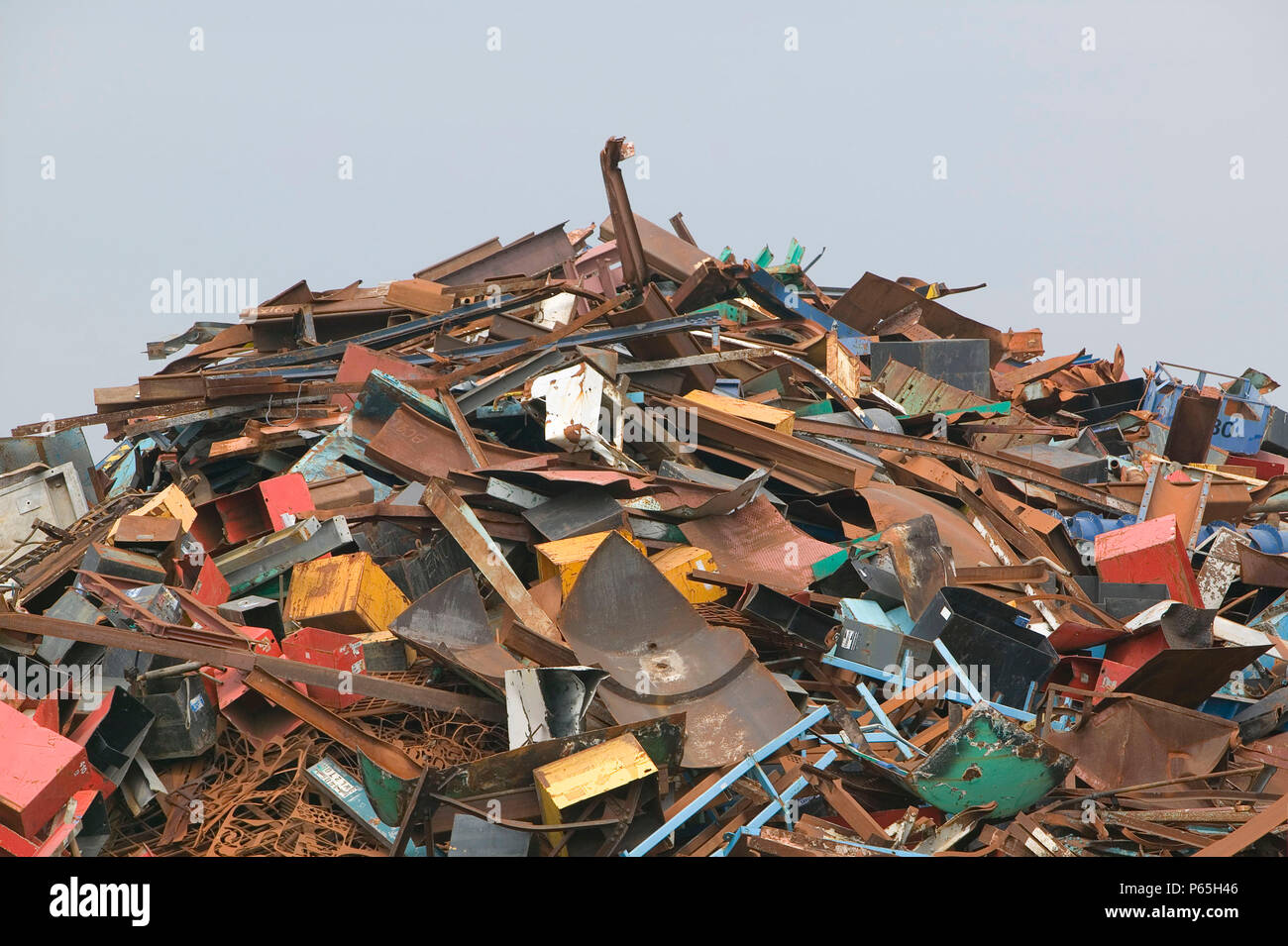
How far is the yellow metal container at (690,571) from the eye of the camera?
676 cm

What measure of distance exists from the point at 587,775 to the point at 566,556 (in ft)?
6.51

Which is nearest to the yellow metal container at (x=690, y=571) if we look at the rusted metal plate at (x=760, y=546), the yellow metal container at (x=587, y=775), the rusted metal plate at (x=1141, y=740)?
the rusted metal plate at (x=760, y=546)

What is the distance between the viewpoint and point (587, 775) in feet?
15.8

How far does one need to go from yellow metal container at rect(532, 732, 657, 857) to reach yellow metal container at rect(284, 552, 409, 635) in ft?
7.06

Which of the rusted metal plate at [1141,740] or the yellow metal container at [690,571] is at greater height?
the yellow metal container at [690,571]

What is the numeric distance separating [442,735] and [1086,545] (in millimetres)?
5209

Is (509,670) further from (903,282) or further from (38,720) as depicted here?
(903,282)

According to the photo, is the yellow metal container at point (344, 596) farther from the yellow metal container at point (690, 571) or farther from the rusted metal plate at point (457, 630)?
the yellow metal container at point (690, 571)

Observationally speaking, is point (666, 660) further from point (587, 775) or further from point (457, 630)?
point (587, 775)

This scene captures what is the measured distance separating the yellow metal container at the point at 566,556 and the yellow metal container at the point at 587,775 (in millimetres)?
1583

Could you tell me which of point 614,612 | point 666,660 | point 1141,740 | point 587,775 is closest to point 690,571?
point 614,612

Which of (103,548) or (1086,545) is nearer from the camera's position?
(103,548)
